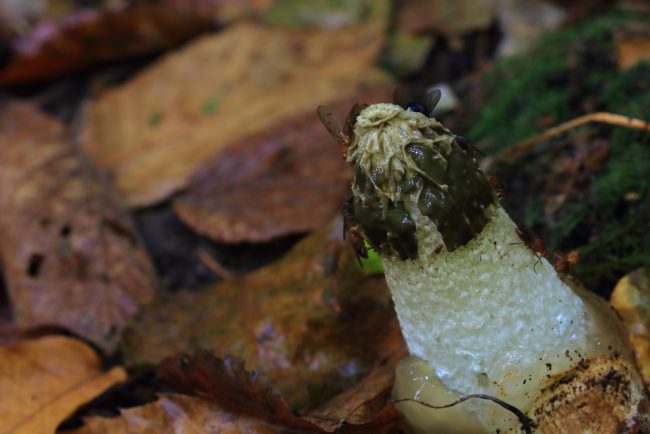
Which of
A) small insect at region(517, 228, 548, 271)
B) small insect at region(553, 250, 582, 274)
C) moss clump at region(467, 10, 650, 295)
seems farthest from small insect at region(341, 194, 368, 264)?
moss clump at region(467, 10, 650, 295)

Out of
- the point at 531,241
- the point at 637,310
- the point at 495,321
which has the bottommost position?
the point at 637,310

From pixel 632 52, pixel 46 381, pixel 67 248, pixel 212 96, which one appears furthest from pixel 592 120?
pixel 212 96

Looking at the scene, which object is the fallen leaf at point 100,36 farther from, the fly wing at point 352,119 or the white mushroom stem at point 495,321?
the white mushroom stem at point 495,321

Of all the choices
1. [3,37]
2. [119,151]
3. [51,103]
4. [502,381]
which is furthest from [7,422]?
[3,37]

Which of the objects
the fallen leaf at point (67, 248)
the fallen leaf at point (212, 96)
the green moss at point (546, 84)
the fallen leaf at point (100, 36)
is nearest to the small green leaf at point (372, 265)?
the green moss at point (546, 84)

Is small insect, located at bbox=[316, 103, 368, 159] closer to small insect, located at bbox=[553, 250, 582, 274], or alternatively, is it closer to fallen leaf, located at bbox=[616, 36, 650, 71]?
small insect, located at bbox=[553, 250, 582, 274]

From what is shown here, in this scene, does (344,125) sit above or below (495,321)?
above

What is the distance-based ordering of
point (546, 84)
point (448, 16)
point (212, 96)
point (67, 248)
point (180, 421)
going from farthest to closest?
point (212, 96) < point (448, 16) < point (67, 248) < point (546, 84) < point (180, 421)

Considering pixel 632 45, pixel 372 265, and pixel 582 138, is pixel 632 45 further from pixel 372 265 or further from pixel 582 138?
pixel 372 265
